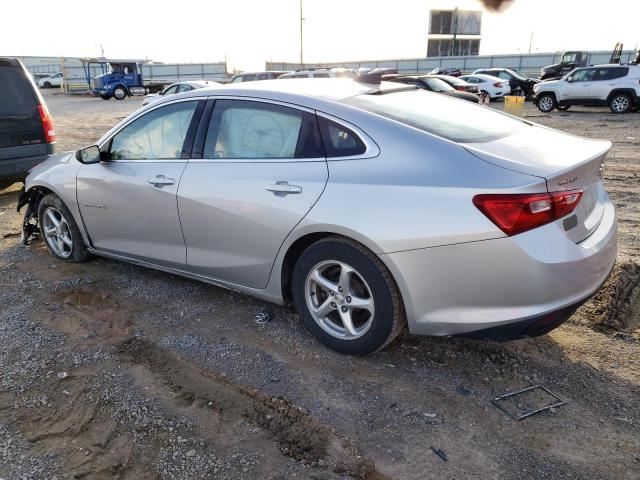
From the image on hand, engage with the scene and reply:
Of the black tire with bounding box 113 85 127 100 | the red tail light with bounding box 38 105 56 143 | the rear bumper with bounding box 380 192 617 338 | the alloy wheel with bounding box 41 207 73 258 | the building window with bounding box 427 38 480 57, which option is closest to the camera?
the rear bumper with bounding box 380 192 617 338

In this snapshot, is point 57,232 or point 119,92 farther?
point 119,92

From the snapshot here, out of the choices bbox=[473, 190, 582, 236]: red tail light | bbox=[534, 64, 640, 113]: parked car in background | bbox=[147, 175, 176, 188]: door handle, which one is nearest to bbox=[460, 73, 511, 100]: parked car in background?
bbox=[534, 64, 640, 113]: parked car in background

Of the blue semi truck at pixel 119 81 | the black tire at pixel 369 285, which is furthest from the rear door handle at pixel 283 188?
the blue semi truck at pixel 119 81

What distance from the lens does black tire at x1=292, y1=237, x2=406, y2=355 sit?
9.18 feet

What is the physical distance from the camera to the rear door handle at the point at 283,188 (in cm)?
302

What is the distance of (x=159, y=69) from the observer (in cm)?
5116

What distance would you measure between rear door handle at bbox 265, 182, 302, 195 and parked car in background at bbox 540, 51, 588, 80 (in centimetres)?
3196

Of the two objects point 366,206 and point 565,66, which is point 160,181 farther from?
point 565,66

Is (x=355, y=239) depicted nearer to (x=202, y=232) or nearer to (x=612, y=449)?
(x=202, y=232)

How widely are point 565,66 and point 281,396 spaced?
34.7m

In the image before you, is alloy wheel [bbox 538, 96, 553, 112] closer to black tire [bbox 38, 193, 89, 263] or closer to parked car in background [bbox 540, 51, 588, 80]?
parked car in background [bbox 540, 51, 588, 80]

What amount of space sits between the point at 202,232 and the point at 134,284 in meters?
1.22

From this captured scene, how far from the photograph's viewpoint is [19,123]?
22.2 ft

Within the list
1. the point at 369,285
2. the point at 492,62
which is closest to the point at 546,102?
the point at 369,285
